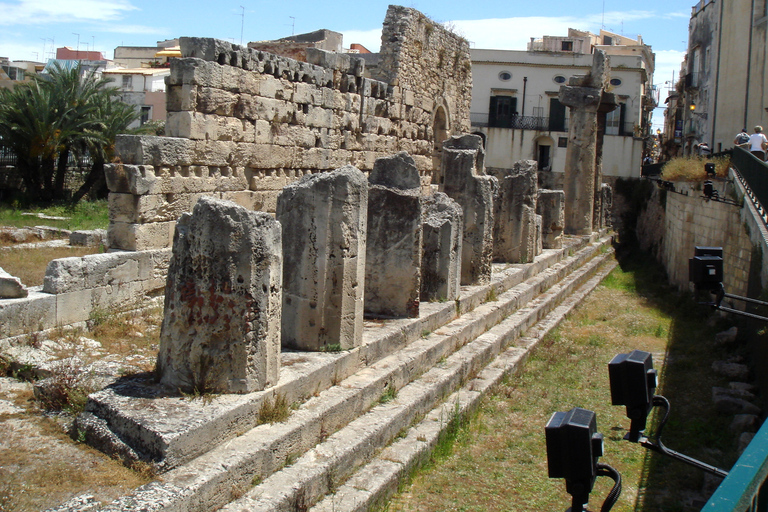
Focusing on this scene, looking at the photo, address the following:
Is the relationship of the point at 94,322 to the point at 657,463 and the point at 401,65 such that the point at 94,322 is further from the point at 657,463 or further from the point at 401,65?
the point at 401,65

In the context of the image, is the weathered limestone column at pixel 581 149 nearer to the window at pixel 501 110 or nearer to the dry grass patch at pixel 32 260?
the dry grass patch at pixel 32 260

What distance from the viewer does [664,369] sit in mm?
9062

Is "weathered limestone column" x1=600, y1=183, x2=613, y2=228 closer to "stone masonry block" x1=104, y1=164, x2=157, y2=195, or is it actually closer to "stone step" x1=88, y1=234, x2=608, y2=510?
"stone step" x1=88, y1=234, x2=608, y2=510

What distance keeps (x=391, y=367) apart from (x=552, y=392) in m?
2.34

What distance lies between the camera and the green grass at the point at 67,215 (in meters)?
14.7

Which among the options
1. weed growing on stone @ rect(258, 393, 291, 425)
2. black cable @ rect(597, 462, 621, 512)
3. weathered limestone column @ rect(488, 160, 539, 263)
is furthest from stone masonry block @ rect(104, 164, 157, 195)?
black cable @ rect(597, 462, 621, 512)

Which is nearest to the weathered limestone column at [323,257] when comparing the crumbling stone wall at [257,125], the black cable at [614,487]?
the black cable at [614,487]

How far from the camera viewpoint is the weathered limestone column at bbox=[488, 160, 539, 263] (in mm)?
12039

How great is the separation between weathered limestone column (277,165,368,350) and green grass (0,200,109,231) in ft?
30.8

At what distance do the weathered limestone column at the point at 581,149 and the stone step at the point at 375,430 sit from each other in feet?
35.1

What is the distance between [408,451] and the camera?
212 inches

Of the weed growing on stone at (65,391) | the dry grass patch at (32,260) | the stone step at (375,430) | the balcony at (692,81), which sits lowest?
the stone step at (375,430)


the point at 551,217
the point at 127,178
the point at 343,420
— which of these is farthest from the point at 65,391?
the point at 551,217

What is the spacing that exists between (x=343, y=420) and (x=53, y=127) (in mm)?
16229
